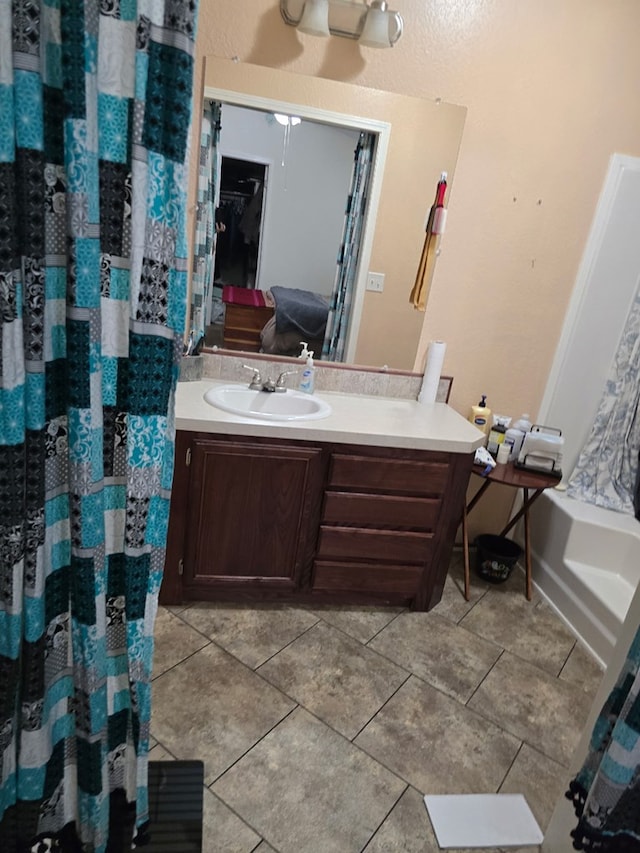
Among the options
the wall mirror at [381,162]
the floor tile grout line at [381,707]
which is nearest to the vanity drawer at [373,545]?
the floor tile grout line at [381,707]

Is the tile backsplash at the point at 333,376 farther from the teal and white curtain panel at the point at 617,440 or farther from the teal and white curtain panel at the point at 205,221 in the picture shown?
the teal and white curtain panel at the point at 617,440

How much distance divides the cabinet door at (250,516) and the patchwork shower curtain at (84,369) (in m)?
0.88

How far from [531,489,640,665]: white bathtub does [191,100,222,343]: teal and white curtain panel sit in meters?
1.84

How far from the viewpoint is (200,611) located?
2.21 m

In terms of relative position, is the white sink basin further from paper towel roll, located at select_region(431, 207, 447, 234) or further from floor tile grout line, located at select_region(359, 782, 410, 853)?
floor tile grout line, located at select_region(359, 782, 410, 853)

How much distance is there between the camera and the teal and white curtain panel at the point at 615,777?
109 centimetres

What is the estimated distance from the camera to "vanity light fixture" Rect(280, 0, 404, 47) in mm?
1921

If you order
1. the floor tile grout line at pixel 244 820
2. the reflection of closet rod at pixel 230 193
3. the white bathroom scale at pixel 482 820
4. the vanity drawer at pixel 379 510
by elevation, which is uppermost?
the reflection of closet rod at pixel 230 193

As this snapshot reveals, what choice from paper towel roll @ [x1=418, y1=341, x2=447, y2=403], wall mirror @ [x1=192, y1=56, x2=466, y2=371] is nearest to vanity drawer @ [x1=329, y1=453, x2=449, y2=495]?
paper towel roll @ [x1=418, y1=341, x2=447, y2=403]

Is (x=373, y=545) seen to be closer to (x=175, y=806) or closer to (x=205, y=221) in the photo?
(x=175, y=806)

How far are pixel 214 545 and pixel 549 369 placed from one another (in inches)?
68.7

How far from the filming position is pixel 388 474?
209cm

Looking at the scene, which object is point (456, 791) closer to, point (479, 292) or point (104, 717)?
point (104, 717)

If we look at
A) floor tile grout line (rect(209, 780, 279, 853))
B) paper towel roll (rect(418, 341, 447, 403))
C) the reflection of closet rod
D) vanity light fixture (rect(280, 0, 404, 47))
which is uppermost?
vanity light fixture (rect(280, 0, 404, 47))
